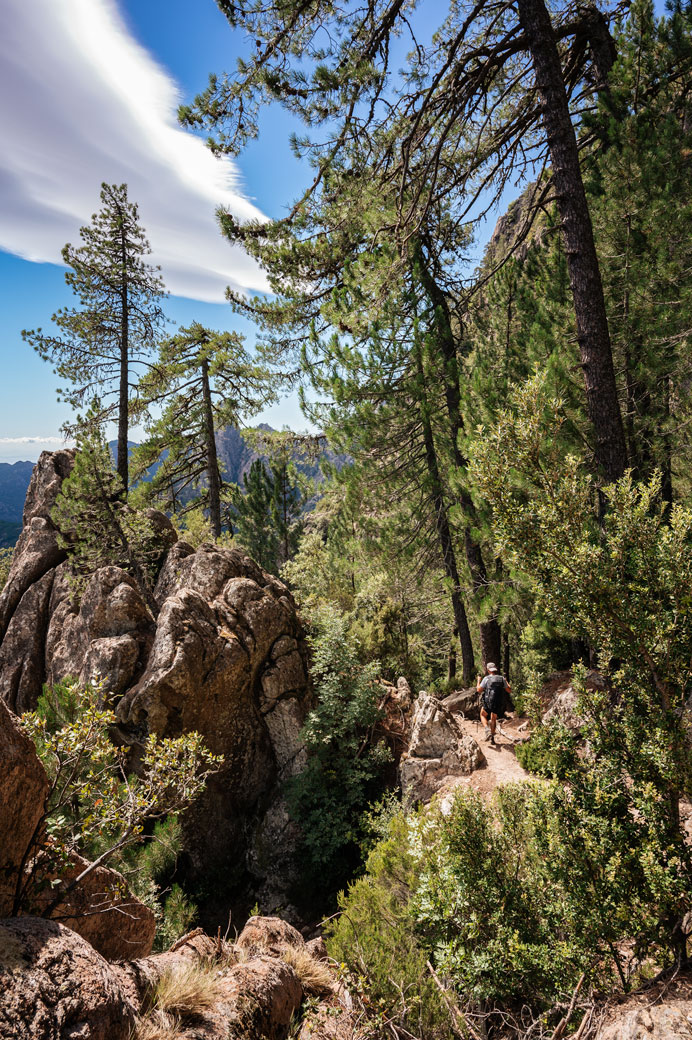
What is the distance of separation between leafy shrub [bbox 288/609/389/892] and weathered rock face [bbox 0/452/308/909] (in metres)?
1.30

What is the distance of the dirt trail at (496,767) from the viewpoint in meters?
7.01

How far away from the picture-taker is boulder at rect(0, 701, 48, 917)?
2.95 m

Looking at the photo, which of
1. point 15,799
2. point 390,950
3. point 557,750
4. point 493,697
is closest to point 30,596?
point 15,799

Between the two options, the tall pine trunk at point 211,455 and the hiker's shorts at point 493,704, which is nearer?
the hiker's shorts at point 493,704

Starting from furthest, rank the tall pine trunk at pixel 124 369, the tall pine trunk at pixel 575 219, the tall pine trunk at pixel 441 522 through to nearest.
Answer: the tall pine trunk at pixel 124 369, the tall pine trunk at pixel 441 522, the tall pine trunk at pixel 575 219

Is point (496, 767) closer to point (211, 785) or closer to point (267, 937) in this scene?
point (267, 937)

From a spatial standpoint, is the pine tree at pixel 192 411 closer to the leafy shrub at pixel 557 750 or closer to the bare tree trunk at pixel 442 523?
the bare tree trunk at pixel 442 523

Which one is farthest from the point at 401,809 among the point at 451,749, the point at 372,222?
the point at 372,222

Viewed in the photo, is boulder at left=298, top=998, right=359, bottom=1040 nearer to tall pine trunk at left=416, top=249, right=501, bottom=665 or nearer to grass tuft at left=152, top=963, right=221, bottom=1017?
grass tuft at left=152, top=963, right=221, bottom=1017

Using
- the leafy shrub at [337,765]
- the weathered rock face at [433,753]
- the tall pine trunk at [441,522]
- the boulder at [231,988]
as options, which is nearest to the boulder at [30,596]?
the leafy shrub at [337,765]

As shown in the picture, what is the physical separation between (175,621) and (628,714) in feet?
27.6

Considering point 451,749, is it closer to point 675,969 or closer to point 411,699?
point 411,699

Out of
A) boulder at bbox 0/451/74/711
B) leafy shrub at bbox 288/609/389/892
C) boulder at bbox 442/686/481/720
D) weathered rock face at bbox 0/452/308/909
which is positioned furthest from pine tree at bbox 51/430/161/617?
boulder at bbox 442/686/481/720

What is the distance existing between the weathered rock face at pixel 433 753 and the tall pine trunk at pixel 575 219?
5549 millimetres
